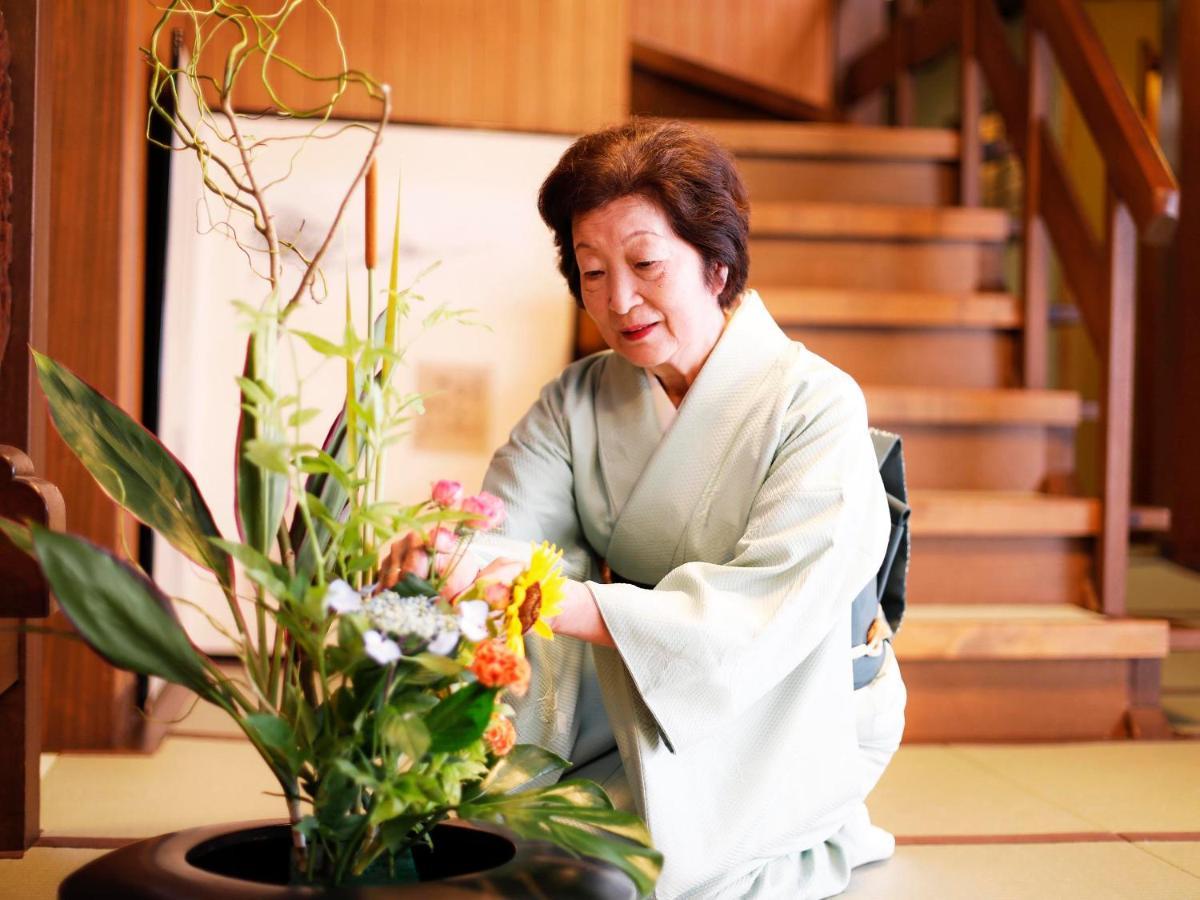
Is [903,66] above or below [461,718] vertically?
above

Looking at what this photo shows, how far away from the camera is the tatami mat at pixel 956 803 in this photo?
2.21 metres

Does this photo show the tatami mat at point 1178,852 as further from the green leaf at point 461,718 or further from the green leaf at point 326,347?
the green leaf at point 326,347

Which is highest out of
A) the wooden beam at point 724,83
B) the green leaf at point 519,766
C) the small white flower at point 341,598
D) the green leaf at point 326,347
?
the wooden beam at point 724,83

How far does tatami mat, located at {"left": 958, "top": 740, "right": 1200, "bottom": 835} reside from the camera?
7.53 ft

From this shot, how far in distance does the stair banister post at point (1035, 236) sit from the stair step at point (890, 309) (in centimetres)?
6

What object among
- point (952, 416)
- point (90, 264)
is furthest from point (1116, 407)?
point (90, 264)

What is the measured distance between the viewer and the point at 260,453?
106cm

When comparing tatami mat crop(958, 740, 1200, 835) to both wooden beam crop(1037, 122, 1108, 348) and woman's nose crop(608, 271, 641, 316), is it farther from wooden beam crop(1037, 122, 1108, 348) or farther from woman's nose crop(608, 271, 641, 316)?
woman's nose crop(608, 271, 641, 316)

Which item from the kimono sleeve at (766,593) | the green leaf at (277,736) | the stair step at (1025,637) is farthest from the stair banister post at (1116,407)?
the green leaf at (277,736)

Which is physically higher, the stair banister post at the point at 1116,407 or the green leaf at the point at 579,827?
the stair banister post at the point at 1116,407

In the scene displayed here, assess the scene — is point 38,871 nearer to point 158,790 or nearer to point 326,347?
point 158,790

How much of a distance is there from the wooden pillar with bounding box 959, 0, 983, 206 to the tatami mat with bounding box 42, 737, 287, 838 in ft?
9.09

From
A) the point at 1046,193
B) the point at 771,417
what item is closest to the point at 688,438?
the point at 771,417

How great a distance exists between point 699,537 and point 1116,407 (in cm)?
160
